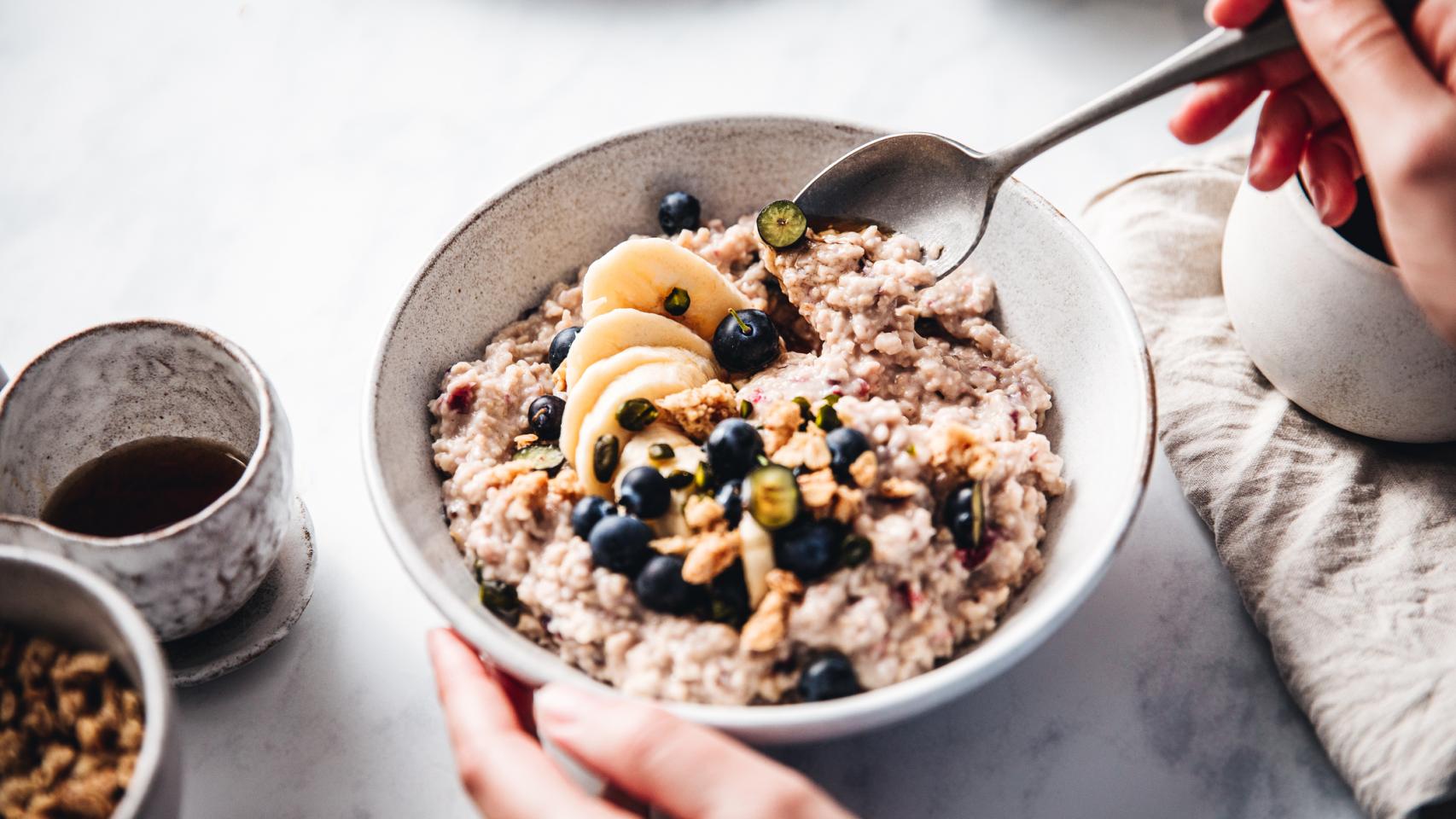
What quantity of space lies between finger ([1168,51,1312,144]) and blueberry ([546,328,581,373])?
863 mm

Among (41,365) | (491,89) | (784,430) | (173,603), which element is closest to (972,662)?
(784,430)

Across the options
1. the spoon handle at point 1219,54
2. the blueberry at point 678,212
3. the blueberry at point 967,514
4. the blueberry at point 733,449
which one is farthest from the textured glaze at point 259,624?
the spoon handle at point 1219,54

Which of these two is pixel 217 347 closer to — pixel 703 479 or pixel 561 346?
pixel 561 346

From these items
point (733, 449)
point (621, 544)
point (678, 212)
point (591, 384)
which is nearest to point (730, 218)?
point (678, 212)

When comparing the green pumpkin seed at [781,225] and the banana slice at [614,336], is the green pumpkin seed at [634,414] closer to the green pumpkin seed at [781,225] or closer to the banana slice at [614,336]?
the banana slice at [614,336]

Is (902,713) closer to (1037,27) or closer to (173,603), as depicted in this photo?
(173,603)

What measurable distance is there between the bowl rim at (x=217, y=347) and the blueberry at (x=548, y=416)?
0.32 metres

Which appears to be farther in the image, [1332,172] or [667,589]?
[1332,172]

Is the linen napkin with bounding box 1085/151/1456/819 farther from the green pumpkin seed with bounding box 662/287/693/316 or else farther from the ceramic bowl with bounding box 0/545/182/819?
the ceramic bowl with bounding box 0/545/182/819

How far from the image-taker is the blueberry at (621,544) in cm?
112

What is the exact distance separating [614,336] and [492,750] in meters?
0.52

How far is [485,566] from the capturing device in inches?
47.1

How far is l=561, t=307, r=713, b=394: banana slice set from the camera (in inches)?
51.4

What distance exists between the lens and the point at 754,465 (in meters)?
1.17
